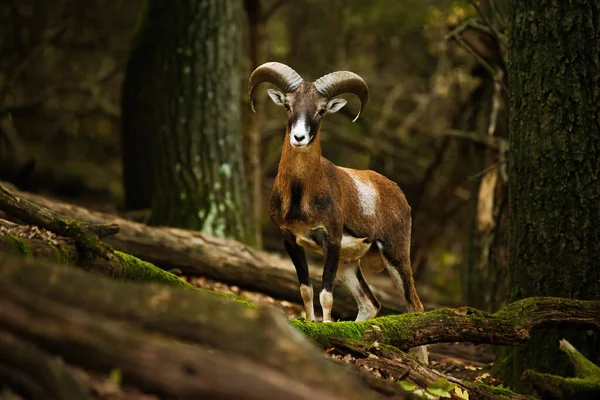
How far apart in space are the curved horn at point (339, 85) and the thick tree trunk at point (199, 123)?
162 inches

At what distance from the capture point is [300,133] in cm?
796

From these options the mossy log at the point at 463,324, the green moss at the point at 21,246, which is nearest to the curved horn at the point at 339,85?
the mossy log at the point at 463,324

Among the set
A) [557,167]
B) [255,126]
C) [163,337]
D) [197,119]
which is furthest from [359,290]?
[255,126]

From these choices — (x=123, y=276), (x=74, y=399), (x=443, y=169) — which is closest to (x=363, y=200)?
(x=123, y=276)

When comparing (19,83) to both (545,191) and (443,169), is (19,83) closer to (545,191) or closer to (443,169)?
(443,169)

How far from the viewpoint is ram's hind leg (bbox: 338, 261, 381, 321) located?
942 centimetres

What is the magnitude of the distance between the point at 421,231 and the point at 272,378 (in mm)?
13836

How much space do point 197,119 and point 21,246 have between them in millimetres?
7195

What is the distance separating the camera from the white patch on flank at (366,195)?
29.7 feet

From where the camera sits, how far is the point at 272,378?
425cm

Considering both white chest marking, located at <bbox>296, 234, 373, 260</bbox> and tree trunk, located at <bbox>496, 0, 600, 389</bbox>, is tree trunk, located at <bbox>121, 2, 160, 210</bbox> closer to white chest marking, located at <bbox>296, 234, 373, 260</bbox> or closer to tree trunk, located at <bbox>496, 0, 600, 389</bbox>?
white chest marking, located at <bbox>296, 234, 373, 260</bbox>

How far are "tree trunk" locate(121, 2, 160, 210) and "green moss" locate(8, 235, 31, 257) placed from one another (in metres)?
7.19

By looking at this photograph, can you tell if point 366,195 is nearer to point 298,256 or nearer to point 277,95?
point 298,256

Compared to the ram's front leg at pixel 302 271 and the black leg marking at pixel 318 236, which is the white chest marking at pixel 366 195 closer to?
the black leg marking at pixel 318 236
